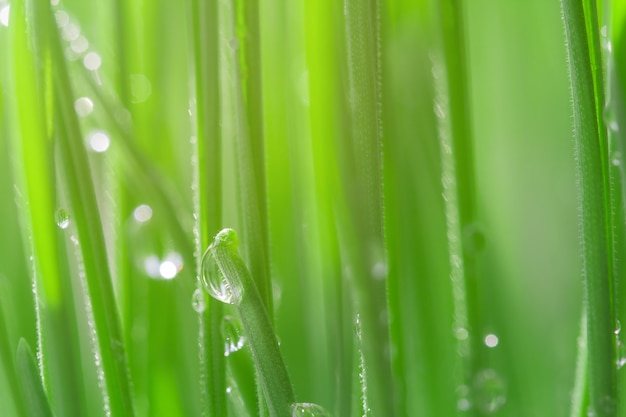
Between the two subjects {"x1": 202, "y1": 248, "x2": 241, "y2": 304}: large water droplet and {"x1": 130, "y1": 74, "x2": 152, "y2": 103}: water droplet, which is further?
{"x1": 130, "y1": 74, "x2": 152, "y2": 103}: water droplet

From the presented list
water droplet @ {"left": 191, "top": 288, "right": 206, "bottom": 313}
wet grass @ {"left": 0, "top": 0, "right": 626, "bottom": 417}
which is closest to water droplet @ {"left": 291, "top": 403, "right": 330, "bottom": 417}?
wet grass @ {"left": 0, "top": 0, "right": 626, "bottom": 417}

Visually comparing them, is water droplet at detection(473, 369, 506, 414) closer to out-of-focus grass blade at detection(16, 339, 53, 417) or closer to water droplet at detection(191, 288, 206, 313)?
water droplet at detection(191, 288, 206, 313)

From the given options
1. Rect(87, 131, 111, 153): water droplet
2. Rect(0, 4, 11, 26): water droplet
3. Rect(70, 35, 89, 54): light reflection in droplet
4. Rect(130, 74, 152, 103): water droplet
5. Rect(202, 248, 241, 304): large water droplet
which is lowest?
Rect(202, 248, 241, 304): large water droplet

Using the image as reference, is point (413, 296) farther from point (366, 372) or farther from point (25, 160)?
point (25, 160)

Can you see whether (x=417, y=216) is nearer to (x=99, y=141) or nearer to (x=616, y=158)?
(x=616, y=158)

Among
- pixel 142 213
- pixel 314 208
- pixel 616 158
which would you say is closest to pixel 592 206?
pixel 616 158

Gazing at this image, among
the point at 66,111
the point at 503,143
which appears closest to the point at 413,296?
the point at 503,143

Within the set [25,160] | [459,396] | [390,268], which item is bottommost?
[459,396]
